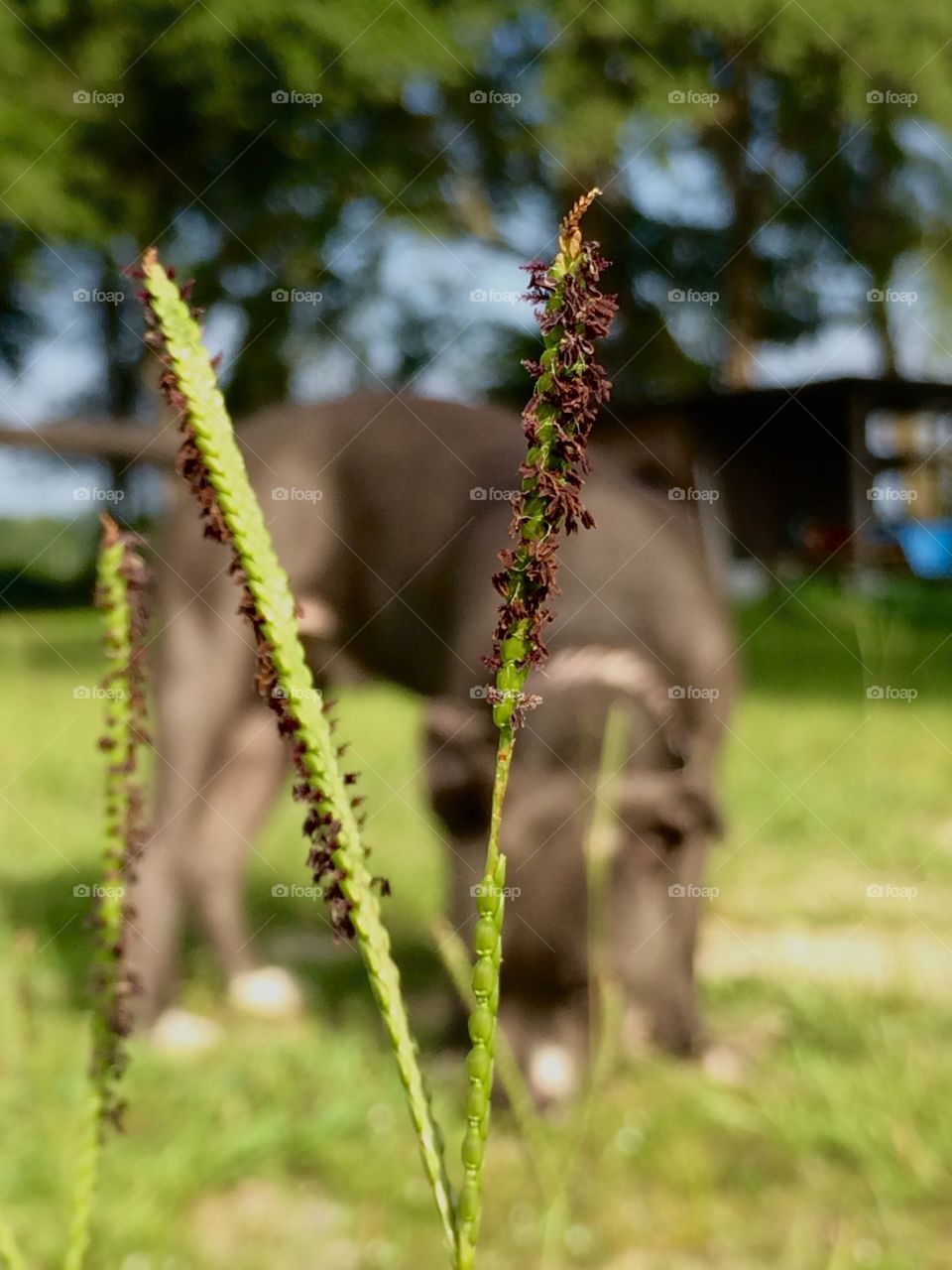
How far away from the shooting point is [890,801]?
474cm

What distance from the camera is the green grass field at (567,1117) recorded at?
6.04 ft

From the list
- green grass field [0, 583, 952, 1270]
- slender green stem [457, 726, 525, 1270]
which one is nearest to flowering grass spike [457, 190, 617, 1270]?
slender green stem [457, 726, 525, 1270]

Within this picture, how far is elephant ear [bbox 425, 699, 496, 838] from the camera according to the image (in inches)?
82.8
